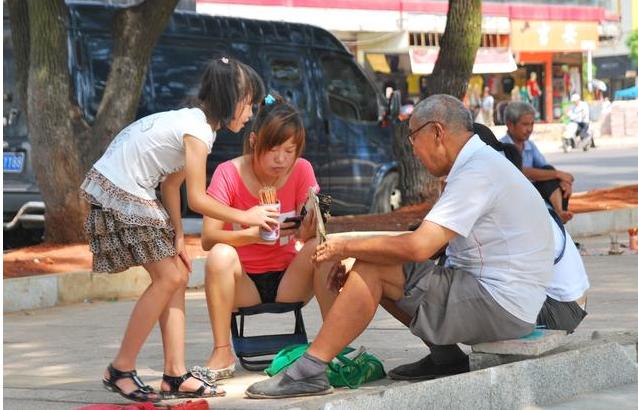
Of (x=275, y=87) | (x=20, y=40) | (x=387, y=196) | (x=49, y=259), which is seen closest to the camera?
(x=49, y=259)

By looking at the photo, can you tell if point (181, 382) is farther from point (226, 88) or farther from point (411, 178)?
point (411, 178)

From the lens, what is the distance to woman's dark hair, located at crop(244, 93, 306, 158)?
6746 millimetres

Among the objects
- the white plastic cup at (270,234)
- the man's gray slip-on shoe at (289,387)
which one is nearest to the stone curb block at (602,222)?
the white plastic cup at (270,234)

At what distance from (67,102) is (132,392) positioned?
7.27 m

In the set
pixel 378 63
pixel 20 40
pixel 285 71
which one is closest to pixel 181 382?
pixel 20 40

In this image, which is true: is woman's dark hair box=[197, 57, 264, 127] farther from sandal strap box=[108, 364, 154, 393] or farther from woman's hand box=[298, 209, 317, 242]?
sandal strap box=[108, 364, 154, 393]

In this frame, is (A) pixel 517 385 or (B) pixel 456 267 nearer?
(A) pixel 517 385

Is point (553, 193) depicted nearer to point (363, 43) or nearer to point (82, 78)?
point (82, 78)

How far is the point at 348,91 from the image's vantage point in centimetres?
1728

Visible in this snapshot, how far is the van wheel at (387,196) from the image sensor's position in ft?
56.9

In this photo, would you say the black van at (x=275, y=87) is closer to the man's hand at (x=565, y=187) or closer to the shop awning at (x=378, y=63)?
the man's hand at (x=565, y=187)

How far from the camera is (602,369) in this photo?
6469mm

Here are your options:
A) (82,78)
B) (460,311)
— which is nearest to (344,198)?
(82,78)

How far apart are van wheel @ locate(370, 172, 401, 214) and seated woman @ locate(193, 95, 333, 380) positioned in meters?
10.2
